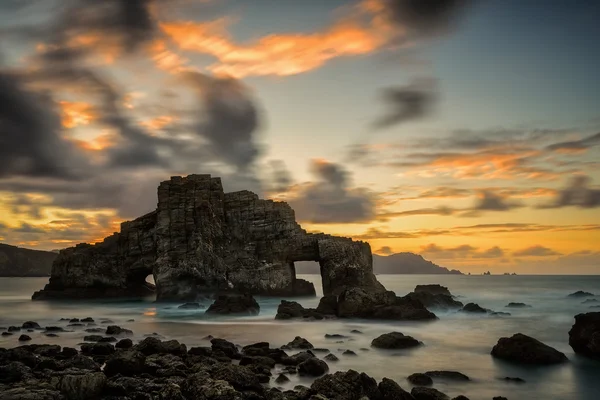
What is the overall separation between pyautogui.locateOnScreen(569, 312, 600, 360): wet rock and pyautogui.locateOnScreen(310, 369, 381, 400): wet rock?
13180mm

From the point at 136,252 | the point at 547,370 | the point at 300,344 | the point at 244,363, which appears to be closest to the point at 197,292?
the point at 136,252

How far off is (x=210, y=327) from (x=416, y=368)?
16.8m

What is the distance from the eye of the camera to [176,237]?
56.5m

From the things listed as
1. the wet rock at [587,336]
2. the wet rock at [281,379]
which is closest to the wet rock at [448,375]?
the wet rock at [281,379]

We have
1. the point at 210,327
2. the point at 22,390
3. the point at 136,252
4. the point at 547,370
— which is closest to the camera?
the point at 22,390

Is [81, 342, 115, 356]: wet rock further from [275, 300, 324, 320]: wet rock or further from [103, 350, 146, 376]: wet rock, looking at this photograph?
[275, 300, 324, 320]: wet rock

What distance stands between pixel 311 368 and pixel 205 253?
4263 centimetres

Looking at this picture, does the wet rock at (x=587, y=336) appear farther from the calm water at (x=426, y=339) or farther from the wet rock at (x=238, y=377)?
the wet rock at (x=238, y=377)

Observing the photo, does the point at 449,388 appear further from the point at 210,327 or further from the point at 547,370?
the point at 210,327

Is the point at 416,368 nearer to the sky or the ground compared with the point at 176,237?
nearer to the ground

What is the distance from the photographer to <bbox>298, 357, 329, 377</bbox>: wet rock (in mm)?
15352

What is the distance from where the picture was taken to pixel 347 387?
39.6 feet

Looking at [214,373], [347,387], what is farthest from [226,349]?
[347,387]

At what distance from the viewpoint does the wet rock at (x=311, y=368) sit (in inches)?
604
